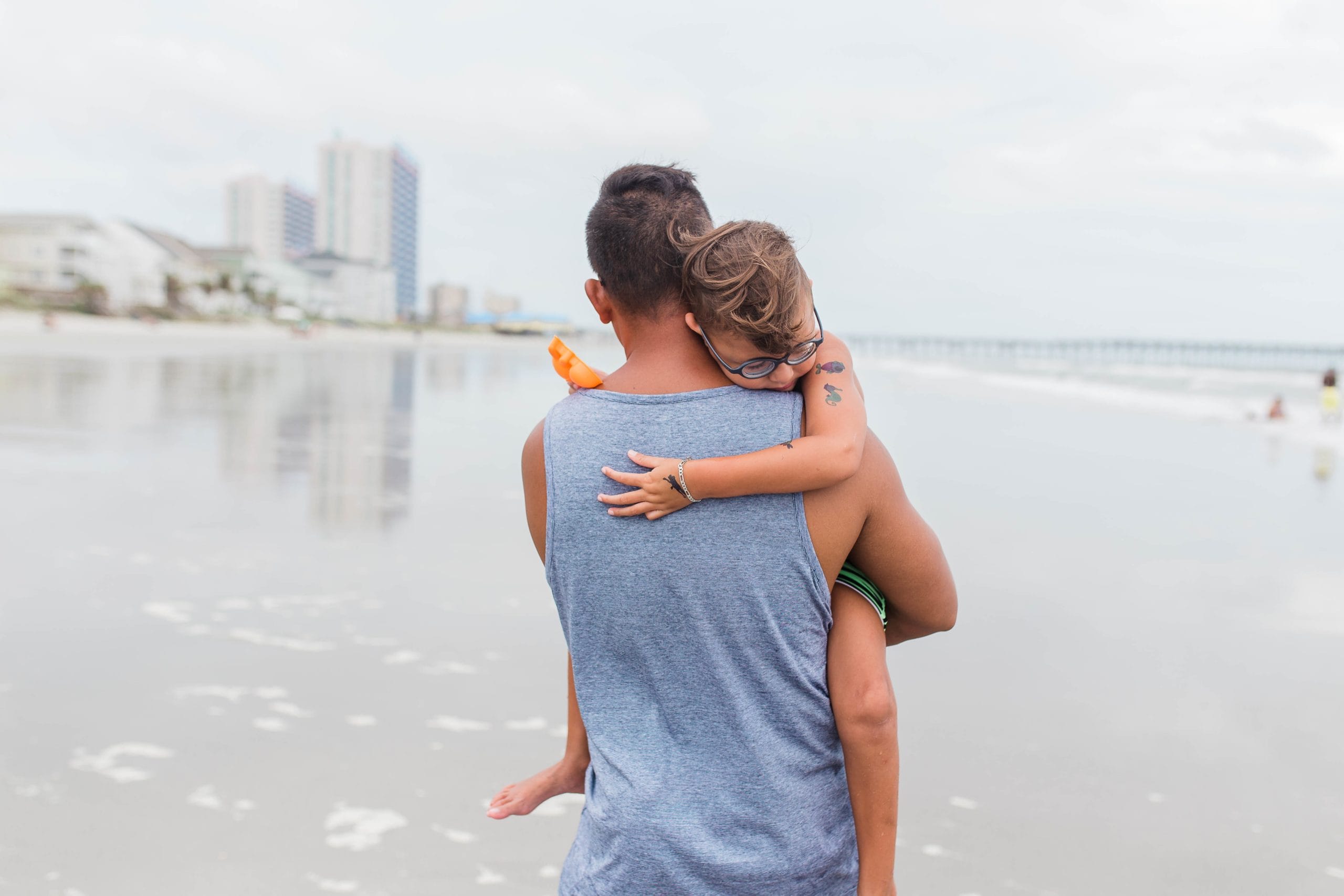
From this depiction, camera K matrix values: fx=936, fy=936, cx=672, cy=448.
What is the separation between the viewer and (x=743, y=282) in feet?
3.83

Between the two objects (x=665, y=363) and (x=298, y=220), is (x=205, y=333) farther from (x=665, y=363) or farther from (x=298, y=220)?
(x=298, y=220)

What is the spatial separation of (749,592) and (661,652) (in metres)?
0.14

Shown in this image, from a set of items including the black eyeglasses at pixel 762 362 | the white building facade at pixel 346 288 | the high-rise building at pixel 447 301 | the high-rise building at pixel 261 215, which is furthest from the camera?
the high-rise building at pixel 261 215

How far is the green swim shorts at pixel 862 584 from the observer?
4.20 ft

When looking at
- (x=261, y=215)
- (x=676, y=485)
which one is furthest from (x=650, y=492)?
(x=261, y=215)

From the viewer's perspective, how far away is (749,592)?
1148mm

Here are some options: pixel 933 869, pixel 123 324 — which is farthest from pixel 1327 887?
pixel 123 324

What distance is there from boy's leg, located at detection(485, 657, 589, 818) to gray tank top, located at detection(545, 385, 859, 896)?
279 mm

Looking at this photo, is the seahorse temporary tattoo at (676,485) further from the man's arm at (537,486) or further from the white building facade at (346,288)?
the white building facade at (346,288)

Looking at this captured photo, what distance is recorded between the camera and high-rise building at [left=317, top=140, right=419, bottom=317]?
5290 inches

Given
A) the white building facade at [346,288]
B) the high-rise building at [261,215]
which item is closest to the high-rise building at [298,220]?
the high-rise building at [261,215]

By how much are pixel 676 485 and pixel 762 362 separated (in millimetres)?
219

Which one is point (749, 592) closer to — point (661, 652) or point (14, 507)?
point (661, 652)

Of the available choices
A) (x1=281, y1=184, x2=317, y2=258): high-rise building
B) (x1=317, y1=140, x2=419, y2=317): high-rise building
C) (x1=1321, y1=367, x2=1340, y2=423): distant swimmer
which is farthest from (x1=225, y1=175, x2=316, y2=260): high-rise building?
(x1=1321, y1=367, x2=1340, y2=423): distant swimmer
